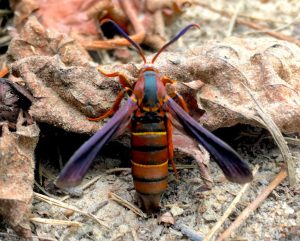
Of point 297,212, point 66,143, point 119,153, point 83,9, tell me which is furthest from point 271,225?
point 83,9

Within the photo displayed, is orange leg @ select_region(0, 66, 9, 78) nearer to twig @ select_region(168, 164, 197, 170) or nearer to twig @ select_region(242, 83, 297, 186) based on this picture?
twig @ select_region(168, 164, 197, 170)

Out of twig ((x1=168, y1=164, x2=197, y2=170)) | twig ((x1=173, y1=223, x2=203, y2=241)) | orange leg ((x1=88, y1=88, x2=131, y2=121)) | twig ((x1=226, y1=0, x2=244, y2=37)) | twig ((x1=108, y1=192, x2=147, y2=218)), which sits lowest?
twig ((x1=108, y1=192, x2=147, y2=218))

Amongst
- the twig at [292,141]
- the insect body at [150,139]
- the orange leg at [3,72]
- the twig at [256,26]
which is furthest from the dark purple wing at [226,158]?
the twig at [256,26]

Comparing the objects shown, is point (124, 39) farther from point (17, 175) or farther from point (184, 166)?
point (17, 175)

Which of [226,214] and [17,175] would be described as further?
[226,214]

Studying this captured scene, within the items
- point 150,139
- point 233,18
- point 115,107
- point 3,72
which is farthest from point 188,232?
point 233,18

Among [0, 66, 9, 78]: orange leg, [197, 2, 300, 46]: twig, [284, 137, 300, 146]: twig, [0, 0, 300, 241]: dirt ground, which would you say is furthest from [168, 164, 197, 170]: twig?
[197, 2, 300, 46]: twig
